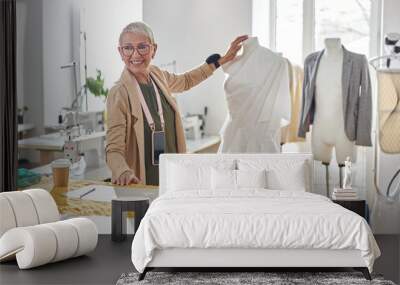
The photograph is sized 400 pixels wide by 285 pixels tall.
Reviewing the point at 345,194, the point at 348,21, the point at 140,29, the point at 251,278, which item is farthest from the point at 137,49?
the point at 251,278

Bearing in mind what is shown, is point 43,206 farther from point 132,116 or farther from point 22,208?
point 132,116

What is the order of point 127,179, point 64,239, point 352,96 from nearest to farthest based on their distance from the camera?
point 64,239 < point 352,96 < point 127,179

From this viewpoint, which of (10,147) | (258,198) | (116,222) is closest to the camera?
(258,198)

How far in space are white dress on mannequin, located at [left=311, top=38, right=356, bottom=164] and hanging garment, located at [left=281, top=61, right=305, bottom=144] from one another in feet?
0.58

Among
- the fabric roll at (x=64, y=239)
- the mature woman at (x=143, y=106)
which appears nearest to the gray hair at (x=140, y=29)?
the mature woman at (x=143, y=106)

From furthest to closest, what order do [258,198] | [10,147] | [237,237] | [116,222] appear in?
[10,147]
[116,222]
[258,198]
[237,237]

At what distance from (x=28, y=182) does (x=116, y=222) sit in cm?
126

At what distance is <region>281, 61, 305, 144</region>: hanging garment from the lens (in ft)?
24.6

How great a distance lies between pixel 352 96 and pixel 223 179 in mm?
1647

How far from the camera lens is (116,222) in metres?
7.19

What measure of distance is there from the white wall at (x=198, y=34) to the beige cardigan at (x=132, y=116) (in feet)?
0.27

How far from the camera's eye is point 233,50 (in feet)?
24.6

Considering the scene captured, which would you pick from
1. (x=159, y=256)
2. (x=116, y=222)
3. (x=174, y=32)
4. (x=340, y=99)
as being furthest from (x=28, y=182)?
(x=340, y=99)

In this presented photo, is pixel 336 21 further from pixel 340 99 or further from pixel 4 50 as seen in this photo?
pixel 4 50
